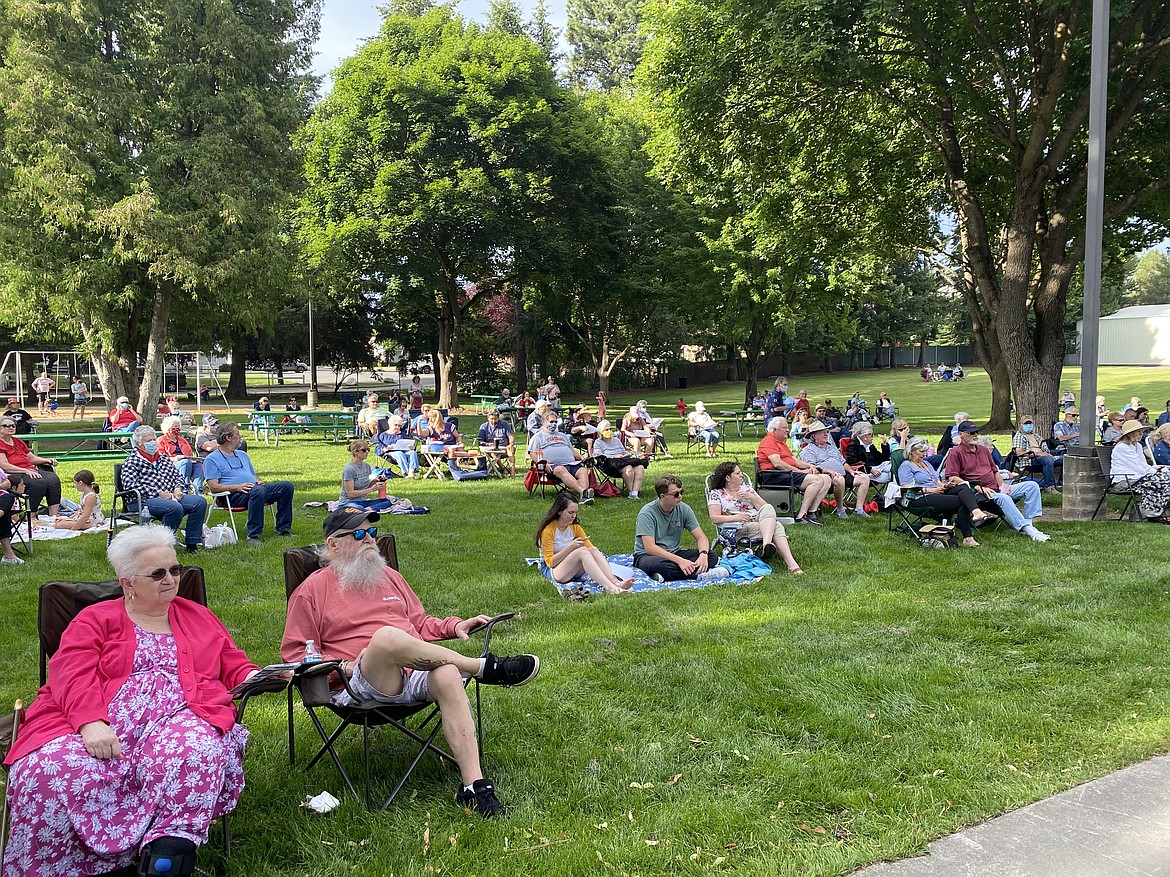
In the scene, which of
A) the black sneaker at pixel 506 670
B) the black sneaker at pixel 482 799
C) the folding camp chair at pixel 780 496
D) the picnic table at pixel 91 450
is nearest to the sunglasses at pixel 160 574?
the black sneaker at pixel 506 670

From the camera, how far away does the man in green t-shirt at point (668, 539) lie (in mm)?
7855

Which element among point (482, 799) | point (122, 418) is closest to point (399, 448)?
point (122, 418)

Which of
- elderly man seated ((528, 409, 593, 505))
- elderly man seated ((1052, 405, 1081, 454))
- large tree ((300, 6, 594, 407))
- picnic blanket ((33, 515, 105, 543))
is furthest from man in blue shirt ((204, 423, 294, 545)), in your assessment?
large tree ((300, 6, 594, 407))

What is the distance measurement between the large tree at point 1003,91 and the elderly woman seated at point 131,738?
40.2ft

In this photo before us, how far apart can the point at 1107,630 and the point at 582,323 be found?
101ft

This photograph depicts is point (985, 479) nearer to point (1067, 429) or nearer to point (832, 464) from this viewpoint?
point (832, 464)

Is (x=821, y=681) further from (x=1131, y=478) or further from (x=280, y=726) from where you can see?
(x=1131, y=478)

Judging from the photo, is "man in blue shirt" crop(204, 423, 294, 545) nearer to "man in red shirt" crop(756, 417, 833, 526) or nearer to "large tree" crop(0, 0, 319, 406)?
"man in red shirt" crop(756, 417, 833, 526)

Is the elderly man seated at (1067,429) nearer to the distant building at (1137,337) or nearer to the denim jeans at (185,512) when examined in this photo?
the denim jeans at (185,512)

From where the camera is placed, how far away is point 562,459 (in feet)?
41.8

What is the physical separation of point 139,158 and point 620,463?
1689cm

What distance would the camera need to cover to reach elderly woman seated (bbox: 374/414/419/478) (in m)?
15.1

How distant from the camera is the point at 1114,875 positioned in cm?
332

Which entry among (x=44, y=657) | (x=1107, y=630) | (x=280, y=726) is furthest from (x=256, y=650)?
(x=1107, y=630)
